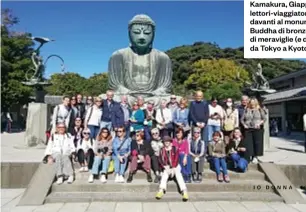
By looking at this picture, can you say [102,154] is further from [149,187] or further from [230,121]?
[230,121]

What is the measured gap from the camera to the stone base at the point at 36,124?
42.0 ft

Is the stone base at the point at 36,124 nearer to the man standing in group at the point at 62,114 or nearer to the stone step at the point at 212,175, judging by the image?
the man standing in group at the point at 62,114

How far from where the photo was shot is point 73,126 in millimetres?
8312

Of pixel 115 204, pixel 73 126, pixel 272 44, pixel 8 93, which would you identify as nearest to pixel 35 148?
pixel 73 126

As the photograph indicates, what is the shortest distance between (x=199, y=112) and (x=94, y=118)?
2.38m

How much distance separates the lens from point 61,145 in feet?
23.6

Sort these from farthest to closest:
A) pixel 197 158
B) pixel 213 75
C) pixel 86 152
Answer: pixel 213 75
pixel 86 152
pixel 197 158

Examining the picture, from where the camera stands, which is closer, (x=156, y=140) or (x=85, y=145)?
(x=156, y=140)

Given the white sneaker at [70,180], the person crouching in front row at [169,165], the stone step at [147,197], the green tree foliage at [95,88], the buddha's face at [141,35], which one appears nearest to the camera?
the stone step at [147,197]

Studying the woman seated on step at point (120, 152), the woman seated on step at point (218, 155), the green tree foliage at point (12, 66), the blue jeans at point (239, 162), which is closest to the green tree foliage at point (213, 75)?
the green tree foliage at point (12, 66)

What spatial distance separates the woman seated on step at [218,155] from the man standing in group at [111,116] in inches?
83.6

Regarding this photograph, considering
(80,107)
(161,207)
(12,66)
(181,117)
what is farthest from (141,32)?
(12,66)

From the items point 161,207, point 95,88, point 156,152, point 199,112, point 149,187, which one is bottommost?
point 161,207

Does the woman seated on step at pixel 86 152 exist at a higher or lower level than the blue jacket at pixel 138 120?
lower
